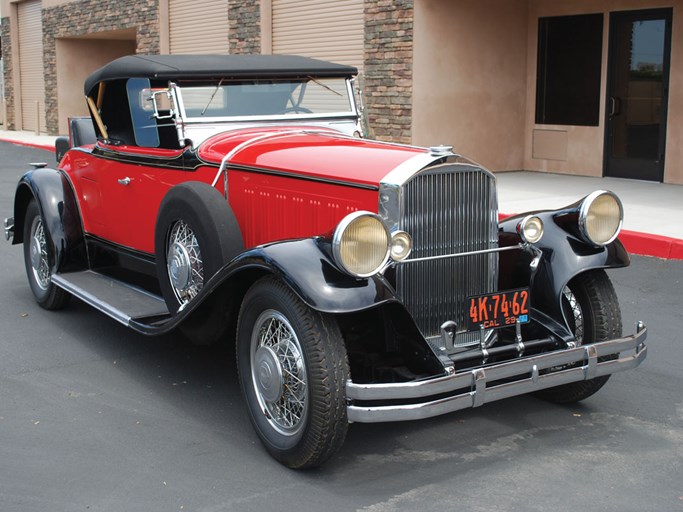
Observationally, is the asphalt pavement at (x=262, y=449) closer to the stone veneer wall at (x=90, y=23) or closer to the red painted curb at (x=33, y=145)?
the stone veneer wall at (x=90, y=23)

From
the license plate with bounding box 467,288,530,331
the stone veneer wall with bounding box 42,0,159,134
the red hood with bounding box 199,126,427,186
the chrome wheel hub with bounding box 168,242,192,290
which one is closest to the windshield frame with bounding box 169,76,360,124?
the red hood with bounding box 199,126,427,186

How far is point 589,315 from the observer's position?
4.29 meters

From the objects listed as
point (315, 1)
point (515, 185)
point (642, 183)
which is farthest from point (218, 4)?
point (642, 183)

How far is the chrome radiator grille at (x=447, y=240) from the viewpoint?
155 inches

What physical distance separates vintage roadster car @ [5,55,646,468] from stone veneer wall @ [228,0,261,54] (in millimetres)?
10633

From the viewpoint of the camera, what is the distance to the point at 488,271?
4.23 meters

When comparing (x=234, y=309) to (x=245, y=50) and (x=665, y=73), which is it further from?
(x=245, y=50)

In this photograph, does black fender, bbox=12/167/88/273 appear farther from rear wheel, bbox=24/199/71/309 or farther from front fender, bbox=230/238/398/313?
front fender, bbox=230/238/398/313

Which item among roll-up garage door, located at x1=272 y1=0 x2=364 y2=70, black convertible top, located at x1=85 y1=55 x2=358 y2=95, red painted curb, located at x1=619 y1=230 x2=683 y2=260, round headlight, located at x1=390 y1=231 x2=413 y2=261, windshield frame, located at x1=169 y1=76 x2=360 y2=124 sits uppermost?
roll-up garage door, located at x1=272 y1=0 x2=364 y2=70

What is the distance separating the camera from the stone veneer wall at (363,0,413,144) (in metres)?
12.8

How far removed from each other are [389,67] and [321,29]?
2177 millimetres

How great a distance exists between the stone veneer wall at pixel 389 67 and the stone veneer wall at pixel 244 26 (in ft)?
10.6

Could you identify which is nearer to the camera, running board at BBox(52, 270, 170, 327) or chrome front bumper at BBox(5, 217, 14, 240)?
running board at BBox(52, 270, 170, 327)

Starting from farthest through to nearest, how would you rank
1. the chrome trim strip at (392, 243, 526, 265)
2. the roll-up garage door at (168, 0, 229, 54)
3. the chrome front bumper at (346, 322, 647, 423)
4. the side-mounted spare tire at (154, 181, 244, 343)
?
the roll-up garage door at (168, 0, 229, 54)
the side-mounted spare tire at (154, 181, 244, 343)
the chrome trim strip at (392, 243, 526, 265)
the chrome front bumper at (346, 322, 647, 423)
